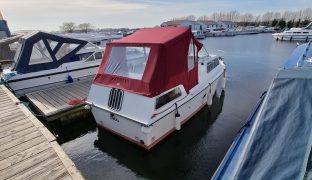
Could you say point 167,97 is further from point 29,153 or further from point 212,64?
point 212,64

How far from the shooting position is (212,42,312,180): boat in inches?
91.0

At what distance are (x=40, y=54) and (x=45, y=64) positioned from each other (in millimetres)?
662

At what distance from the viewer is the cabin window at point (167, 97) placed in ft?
17.8

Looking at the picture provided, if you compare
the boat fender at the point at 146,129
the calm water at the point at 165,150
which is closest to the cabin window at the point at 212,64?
the calm water at the point at 165,150

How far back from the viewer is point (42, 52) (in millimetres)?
9539

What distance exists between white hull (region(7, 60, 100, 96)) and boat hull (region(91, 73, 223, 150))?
14.8 ft

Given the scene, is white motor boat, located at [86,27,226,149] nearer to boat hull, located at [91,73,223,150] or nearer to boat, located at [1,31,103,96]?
boat hull, located at [91,73,223,150]

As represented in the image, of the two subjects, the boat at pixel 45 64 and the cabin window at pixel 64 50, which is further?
the cabin window at pixel 64 50

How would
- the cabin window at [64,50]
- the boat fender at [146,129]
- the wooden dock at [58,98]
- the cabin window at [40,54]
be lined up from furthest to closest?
the cabin window at [64,50] < the cabin window at [40,54] < the wooden dock at [58,98] < the boat fender at [146,129]

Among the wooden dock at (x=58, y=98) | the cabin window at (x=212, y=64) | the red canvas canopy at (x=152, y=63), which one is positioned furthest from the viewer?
the cabin window at (x=212, y=64)

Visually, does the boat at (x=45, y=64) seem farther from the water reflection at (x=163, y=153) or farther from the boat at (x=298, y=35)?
the boat at (x=298, y=35)

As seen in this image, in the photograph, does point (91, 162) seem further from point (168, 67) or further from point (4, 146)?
point (168, 67)

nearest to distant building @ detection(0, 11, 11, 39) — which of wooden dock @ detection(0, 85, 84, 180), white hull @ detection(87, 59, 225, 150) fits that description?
wooden dock @ detection(0, 85, 84, 180)

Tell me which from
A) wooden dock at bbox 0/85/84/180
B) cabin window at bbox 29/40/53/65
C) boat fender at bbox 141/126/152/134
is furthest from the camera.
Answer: cabin window at bbox 29/40/53/65
